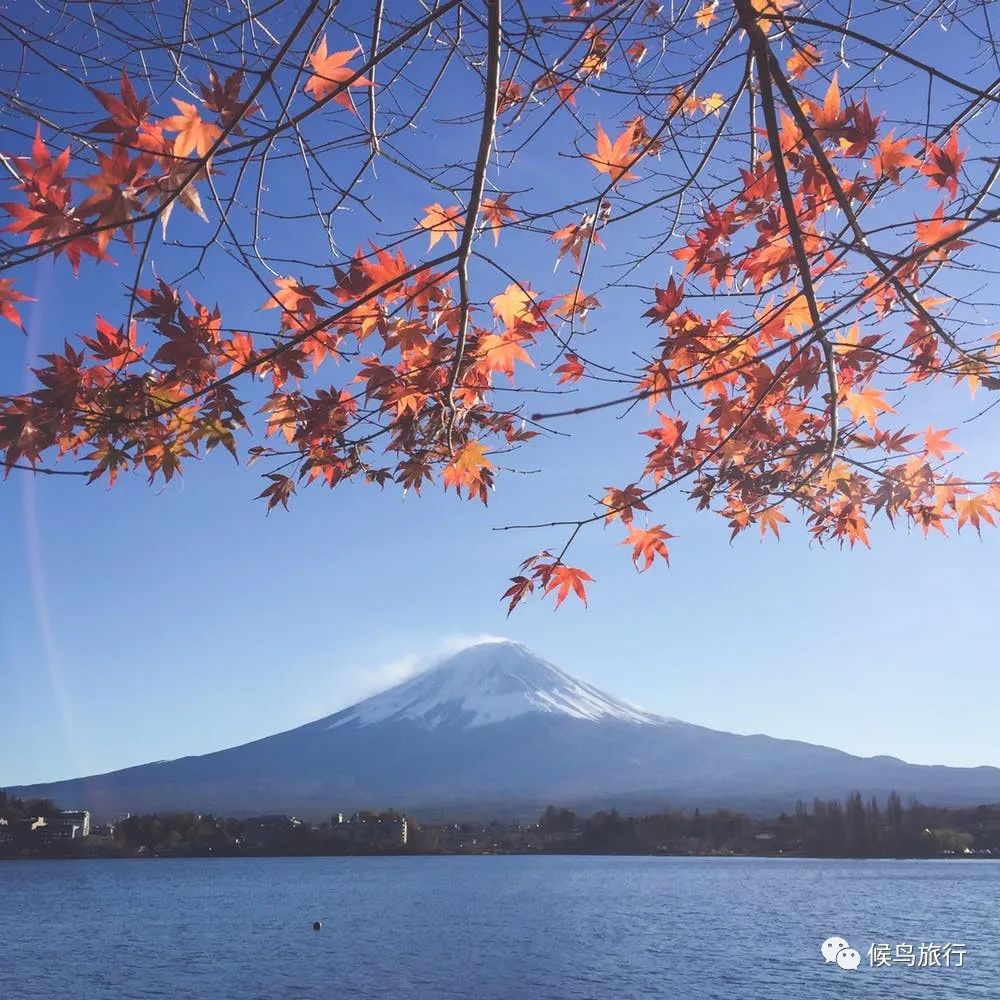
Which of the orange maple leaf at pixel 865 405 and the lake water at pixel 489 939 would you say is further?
the lake water at pixel 489 939

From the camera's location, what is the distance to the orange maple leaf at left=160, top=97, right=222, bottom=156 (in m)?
1.80

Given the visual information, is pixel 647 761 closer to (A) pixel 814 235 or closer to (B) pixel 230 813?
(B) pixel 230 813

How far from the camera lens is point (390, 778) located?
155 meters

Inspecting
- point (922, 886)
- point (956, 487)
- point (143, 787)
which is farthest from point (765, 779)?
point (956, 487)

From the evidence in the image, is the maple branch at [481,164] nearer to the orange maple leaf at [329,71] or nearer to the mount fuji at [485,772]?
the orange maple leaf at [329,71]

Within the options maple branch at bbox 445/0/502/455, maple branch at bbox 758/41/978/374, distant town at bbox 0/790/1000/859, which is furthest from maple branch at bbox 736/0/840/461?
distant town at bbox 0/790/1000/859

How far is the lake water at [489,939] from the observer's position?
2842 centimetres

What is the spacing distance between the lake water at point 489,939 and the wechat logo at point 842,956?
36 cm

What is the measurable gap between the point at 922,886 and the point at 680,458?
3509 inches

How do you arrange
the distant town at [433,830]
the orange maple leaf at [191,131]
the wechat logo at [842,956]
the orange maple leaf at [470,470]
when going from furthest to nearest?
the distant town at [433,830]
the wechat logo at [842,956]
the orange maple leaf at [470,470]
the orange maple leaf at [191,131]

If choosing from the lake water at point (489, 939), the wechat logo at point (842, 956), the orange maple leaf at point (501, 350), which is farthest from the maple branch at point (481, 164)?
the wechat logo at point (842, 956)

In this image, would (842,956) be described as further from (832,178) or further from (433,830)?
(433,830)

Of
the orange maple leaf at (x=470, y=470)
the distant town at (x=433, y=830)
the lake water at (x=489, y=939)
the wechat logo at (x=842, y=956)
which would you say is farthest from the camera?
the distant town at (x=433, y=830)

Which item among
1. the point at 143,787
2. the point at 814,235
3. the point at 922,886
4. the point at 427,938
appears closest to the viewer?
the point at 814,235
